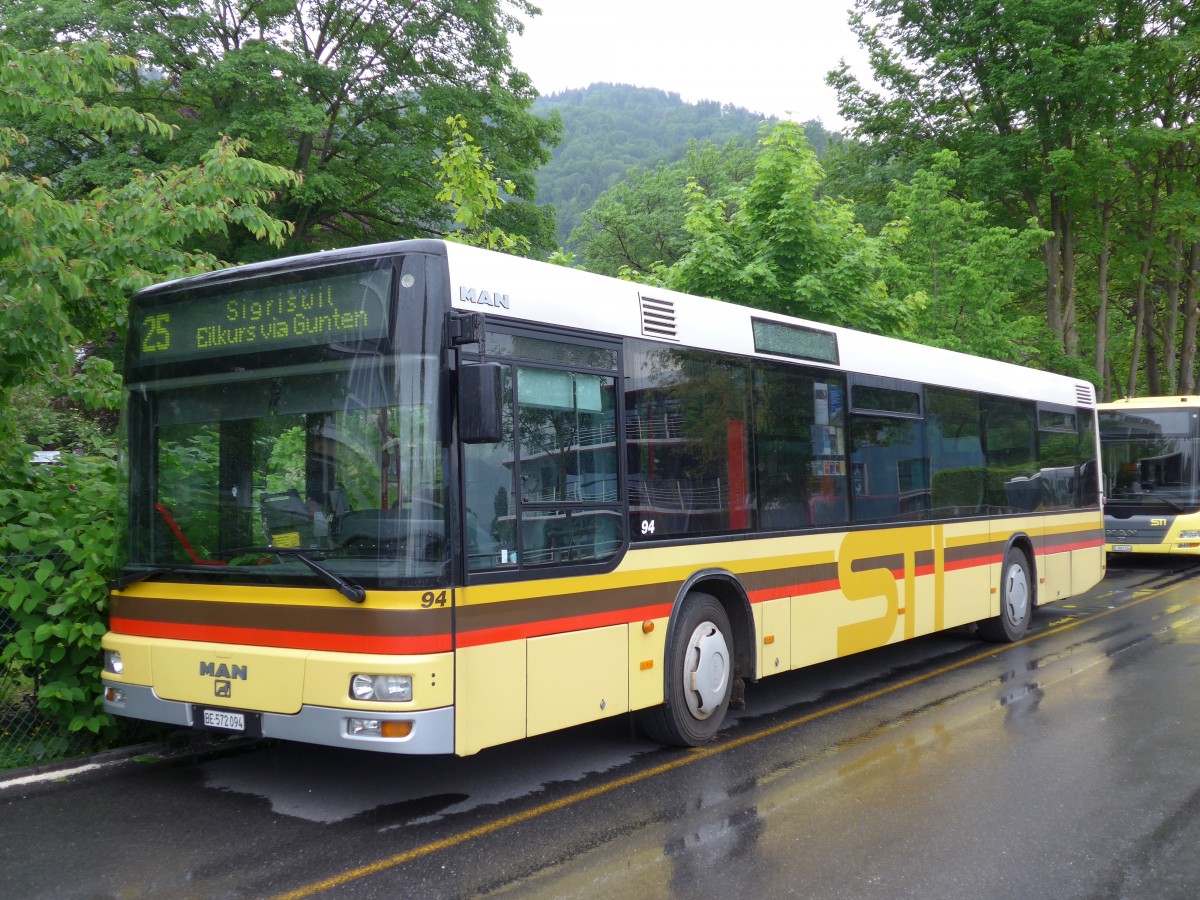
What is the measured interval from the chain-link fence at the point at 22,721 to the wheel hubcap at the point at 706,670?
3934 millimetres

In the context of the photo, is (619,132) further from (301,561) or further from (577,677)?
(301,561)

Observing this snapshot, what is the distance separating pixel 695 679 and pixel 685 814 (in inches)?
58.3

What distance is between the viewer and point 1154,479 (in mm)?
20859

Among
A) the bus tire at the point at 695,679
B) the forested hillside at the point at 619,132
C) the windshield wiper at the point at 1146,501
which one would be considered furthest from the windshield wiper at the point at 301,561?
the forested hillside at the point at 619,132

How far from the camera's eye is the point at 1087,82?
23.3 metres

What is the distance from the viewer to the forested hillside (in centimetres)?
7619

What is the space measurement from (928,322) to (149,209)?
587 inches

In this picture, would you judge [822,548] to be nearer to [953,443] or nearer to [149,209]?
[953,443]

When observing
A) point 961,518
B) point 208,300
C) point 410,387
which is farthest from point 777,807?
point 961,518

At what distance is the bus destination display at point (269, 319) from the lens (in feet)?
18.2

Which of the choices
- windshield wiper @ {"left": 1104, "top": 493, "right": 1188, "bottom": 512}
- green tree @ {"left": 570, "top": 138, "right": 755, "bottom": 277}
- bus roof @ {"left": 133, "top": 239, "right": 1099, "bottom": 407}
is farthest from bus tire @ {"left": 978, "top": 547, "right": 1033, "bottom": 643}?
green tree @ {"left": 570, "top": 138, "right": 755, "bottom": 277}

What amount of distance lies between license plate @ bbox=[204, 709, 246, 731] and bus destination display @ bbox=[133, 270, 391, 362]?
194 centimetres

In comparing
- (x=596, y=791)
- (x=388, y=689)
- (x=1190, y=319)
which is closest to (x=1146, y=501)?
(x=1190, y=319)

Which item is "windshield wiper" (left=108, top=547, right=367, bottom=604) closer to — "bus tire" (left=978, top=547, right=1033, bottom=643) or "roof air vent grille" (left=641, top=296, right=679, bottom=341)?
"roof air vent grille" (left=641, top=296, right=679, bottom=341)
